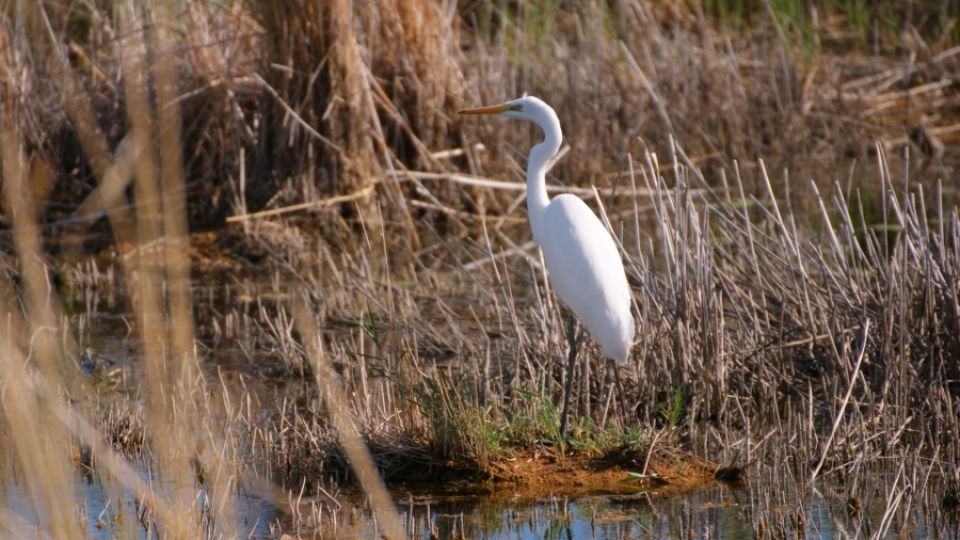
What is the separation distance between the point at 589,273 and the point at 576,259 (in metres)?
0.08

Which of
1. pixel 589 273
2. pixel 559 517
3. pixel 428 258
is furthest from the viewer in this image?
pixel 428 258

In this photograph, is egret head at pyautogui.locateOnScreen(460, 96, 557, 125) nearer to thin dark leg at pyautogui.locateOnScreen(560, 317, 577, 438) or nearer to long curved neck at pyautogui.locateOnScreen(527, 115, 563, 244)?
long curved neck at pyautogui.locateOnScreen(527, 115, 563, 244)

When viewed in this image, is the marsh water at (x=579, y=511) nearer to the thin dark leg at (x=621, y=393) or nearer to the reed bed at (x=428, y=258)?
the reed bed at (x=428, y=258)

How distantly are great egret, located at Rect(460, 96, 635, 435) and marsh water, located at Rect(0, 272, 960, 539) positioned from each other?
376 millimetres

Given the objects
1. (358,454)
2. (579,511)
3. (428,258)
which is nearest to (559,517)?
(579,511)

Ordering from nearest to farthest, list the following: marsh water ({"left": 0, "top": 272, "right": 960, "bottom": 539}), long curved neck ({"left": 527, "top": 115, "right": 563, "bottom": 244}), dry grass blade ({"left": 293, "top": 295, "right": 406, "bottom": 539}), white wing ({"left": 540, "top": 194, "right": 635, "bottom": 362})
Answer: dry grass blade ({"left": 293, "top": 295, "right": 406, "bottom": 539}), marsh water ({"left": 0, "top": 272, "right": 960, "bottom": 539}), white wing ({"left": 540, "top": 194, "right": 635, "bottom": 362}), long curved neck ({"left": 527, "top": 115, "right": 563, "bottom": 244})

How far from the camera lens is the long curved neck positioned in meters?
4.13

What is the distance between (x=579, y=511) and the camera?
3.63 meters

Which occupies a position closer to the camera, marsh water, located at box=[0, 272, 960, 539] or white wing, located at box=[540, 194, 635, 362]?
marsh water, located at box=[0, 272, 960, 539]

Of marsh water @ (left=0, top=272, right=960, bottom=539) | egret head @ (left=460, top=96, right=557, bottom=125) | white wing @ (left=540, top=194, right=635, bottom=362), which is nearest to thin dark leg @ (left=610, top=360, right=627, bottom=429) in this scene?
white wing @ (left=540, top=194, right=635, bottom=362)

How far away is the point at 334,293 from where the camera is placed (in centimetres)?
636

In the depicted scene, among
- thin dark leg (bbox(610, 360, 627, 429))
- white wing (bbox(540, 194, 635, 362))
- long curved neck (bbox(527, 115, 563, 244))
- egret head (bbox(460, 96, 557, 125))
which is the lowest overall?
thin dark leg (bbox(610, 360, 627, 429))

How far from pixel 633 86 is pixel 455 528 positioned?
6.17 m

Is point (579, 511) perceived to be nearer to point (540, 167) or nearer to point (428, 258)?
point (540, 167)
